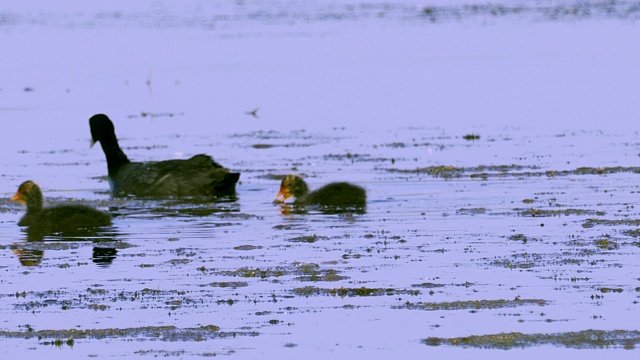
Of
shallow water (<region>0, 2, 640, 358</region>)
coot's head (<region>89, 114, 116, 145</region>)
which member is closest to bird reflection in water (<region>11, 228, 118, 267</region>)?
shallow water (<region>0, 2, 640, 358</region>)

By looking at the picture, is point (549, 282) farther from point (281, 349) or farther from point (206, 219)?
point (206, 219)

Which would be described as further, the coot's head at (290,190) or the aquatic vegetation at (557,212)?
the coot's head at (290,190)

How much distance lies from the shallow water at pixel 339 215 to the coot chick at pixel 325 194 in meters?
0.25

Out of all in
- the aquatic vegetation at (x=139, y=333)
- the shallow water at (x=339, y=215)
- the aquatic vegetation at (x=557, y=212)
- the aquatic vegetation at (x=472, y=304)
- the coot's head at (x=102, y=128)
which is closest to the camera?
the aquatic vegetation at (x=139, y=333)

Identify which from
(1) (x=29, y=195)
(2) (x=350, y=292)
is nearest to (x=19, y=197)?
(1) (x=29, y=195)

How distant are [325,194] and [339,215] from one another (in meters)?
0.96

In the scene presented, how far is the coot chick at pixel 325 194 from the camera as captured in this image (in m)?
18.8

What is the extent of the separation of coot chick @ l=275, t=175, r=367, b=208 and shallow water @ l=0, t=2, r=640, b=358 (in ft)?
0.81

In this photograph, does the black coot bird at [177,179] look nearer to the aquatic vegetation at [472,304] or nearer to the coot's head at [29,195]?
the coot's head at [29,195]

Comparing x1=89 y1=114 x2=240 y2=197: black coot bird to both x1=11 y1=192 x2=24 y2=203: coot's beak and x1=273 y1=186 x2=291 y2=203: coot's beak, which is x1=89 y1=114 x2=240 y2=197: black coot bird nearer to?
x1=273 y1=186 x2=291 y2=203: coot's beak

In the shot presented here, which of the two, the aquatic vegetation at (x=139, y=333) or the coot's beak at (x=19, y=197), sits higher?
the coot's beak at (x=19, y=197)

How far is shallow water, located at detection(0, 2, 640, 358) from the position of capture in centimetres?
1154

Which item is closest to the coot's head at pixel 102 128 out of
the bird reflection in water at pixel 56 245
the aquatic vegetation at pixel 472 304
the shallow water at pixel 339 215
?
the shallow water at pixel 339 215

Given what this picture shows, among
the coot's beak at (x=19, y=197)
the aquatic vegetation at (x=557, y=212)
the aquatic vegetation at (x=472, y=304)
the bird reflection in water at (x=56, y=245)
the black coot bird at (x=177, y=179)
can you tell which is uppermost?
the black coot bird at (x=177, y=179)
